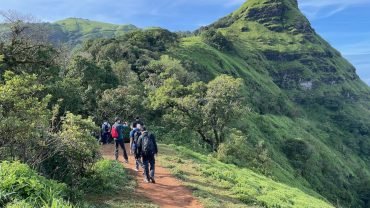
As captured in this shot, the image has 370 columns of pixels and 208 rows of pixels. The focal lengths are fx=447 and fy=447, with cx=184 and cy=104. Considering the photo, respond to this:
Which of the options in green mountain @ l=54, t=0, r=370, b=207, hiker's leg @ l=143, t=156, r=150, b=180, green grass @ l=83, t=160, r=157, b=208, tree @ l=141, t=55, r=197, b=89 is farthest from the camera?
green mountain @ l=54, t=0, r=370, b=207

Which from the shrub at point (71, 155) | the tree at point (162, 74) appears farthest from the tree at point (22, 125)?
the tree at point (162, 74)

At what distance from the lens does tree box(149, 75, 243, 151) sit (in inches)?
1674

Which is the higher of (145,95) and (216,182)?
(145,95)

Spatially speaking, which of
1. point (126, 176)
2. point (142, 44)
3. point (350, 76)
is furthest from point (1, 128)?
point (350, 76)

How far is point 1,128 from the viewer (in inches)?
556

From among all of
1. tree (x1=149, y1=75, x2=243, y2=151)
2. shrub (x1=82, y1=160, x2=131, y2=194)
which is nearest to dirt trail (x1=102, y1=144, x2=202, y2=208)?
shrub (x1=82, y1=160, x2=131, y2=194)

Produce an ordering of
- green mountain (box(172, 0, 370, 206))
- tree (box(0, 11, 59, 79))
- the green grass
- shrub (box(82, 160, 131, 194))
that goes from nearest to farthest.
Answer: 1. the green grass
2. shrub (box(82, 160, 131, 194))
3. tree (box(0, 11, 59, 79))
4. green mountain (box(172, 0, 370, 206))

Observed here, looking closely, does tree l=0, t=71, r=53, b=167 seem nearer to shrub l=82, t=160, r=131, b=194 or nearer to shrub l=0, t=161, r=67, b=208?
shrub l=82, t=160, r=131, b=194

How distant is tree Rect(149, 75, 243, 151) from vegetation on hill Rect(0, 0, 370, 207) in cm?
12

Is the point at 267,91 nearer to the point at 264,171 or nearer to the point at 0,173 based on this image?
the point at 264,171

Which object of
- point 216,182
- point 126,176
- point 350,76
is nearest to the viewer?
point 126,176

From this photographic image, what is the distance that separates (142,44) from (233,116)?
5698cm

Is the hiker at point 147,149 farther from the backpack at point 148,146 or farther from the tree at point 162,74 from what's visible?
the tree at point 162,74

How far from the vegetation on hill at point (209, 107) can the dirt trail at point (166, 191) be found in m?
0.88
